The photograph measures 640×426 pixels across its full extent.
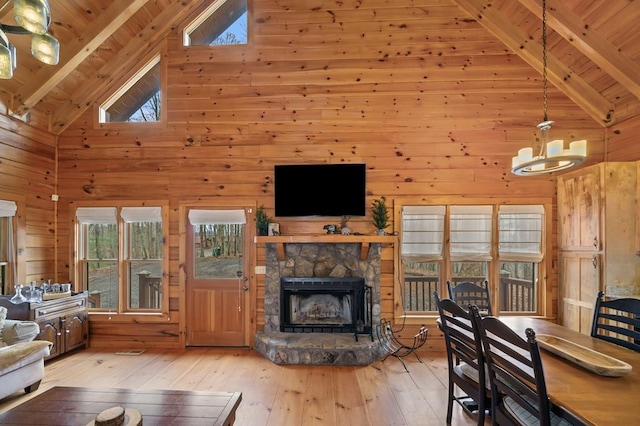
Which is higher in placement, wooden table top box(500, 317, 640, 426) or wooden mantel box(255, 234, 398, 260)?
wooden mantel box(255, 234, 398, 260)

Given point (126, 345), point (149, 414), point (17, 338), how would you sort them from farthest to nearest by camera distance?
1. point (126, 345)
2. point (17, 338)
3. point (149, 414)

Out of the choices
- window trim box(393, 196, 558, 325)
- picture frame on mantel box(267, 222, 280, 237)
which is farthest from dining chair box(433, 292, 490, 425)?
picture frame on mantel box(267, 222, 280, 237)

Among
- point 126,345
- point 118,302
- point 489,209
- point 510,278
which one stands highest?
point 489,209

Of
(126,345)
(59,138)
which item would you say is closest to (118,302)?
(126,345)

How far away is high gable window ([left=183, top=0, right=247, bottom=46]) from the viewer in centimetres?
489

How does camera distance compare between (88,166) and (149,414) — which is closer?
(149,414)

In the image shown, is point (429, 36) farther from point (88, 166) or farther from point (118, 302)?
point (118, 302)

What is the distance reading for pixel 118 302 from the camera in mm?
4801

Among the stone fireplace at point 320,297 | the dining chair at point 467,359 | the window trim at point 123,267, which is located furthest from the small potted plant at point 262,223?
the dining chair at point 467,359

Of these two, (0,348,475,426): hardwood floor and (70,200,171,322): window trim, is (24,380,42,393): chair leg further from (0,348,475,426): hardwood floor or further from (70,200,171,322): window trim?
(70,200,171,322): window trim

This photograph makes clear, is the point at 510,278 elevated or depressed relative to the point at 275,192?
depressed

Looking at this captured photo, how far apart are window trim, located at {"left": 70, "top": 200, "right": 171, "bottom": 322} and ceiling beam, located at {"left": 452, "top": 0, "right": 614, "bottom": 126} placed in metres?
5.25

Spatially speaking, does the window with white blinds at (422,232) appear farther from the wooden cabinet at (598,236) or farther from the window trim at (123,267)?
the window trim at (123,267)

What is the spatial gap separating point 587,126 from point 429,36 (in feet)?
8.39
